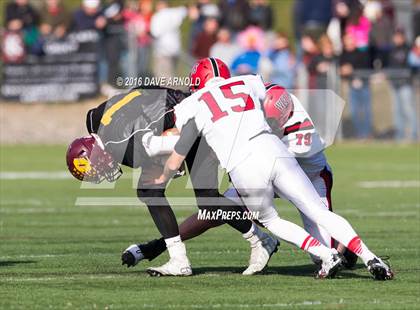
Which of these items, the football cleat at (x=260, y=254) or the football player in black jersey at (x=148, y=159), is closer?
the football player in black jersey at (x=148, y=159)

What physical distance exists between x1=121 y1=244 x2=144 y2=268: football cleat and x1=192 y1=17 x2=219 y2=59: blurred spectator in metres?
15.2

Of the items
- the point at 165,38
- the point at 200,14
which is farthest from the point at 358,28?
the point at 165,38

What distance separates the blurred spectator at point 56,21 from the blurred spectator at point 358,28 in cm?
610

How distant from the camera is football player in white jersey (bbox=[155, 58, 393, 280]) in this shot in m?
8.68

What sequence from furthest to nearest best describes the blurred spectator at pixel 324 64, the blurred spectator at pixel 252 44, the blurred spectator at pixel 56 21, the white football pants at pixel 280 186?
the blurred spectator at pixel 56 21 → the blurred spectator at pixel 324 64 → the blurred spectator at pixel 252 44 → the white football pants at pixel 280 186

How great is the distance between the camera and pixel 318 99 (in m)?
24.0

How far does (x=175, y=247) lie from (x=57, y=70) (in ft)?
56.1

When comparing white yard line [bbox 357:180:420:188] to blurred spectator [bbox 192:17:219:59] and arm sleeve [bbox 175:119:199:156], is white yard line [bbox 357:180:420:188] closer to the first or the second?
blurred spectator [bbox 192:17:219:59]

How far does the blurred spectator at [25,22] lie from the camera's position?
25.9 m

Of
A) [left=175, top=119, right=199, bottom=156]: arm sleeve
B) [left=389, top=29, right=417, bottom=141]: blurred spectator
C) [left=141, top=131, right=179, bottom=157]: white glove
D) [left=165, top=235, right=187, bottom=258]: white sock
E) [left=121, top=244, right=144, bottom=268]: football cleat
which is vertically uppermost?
[left=175, top=119, right=199, bottom=156]: arm sleeve

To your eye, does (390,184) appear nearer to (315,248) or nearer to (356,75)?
(356,75)

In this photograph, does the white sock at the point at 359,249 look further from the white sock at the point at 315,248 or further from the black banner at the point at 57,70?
the black banner at the point at 57,70

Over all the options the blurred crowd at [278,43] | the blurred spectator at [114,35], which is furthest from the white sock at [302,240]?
the blurred spectator at [114,35]

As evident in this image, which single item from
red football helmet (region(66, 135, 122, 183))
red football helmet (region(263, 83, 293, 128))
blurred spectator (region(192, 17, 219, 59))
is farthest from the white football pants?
blurred spectator (region(192, 17, 219, 59))
